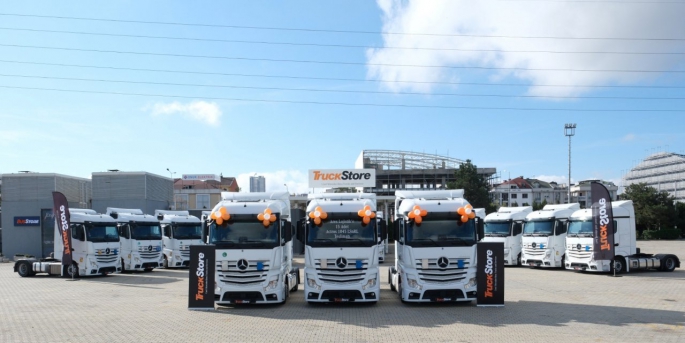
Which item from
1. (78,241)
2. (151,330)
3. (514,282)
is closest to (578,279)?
(514,282)

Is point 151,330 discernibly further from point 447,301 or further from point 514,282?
point 514,282

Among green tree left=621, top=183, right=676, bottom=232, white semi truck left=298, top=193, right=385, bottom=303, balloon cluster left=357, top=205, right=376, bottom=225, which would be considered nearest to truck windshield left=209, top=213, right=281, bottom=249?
white semi truck left=298, top=193, right=385, bottom=303

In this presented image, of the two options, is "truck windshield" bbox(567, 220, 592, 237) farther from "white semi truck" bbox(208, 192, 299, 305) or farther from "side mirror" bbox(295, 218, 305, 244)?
"white semi truck" bbox(208, 192, 299, 305)

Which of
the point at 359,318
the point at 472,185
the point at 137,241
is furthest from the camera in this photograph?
→ the point at 472,185

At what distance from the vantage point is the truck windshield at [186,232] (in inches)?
1163

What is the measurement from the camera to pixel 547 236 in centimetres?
2614

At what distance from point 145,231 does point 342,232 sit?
16757mm

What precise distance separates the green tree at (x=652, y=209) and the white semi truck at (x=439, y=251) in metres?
57.1

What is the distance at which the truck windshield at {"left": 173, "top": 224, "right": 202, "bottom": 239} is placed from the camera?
29.5 m

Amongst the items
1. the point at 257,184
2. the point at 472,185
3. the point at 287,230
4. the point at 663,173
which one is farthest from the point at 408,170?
the point at 663,173

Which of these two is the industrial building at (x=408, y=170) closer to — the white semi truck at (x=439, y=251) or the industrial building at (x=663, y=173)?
the white semi truck at (x=439, y=251)

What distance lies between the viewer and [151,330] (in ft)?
37.9

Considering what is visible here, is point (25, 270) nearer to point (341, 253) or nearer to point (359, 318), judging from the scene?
point (341, 253)

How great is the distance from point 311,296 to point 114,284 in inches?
445
